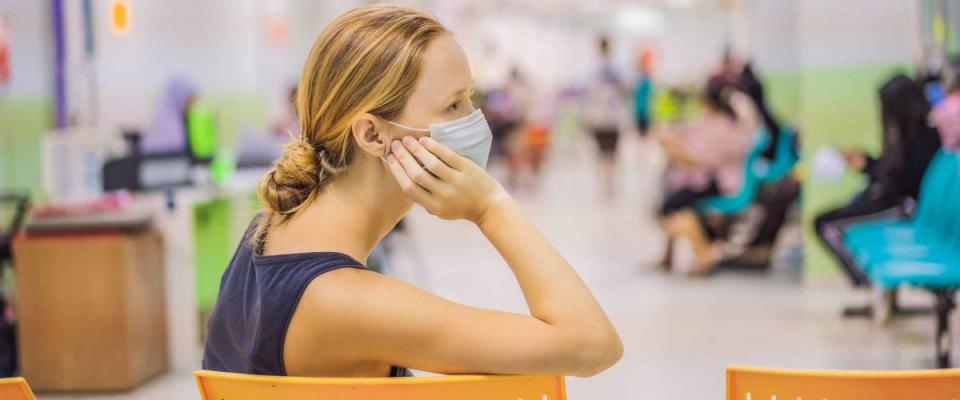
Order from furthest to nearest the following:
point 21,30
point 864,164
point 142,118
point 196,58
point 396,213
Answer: point 196,58 → point 142,118 → point 21,30 → point 864,164 → point 396,213

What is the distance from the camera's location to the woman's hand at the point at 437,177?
1.65 meters

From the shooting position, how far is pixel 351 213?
1.74 metres

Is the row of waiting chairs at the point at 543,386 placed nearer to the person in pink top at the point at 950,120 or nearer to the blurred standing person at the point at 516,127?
the person in pink top at the point at 950,120

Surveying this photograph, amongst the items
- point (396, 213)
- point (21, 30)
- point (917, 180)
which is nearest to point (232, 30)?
point (21, 30)

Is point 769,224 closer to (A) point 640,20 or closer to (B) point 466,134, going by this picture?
(B) point 466,134

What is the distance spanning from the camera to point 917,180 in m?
6.26

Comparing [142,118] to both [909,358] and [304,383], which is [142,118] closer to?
[909,358]

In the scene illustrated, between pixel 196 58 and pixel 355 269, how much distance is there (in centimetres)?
957

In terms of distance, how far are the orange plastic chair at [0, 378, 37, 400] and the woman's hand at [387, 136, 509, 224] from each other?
64cm

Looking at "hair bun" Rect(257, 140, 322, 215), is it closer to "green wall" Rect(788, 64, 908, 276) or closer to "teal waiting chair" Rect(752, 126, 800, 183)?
"green wall" Rect(788, 64, 908, 276)

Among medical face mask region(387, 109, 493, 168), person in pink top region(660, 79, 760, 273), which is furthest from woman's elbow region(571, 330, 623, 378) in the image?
person in pink top region(660, 79, 760, 273)

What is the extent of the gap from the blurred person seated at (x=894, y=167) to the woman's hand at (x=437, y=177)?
446 cm

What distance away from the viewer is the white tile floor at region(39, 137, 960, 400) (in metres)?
5.10

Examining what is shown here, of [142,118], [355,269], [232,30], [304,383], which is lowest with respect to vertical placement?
[304,383]
